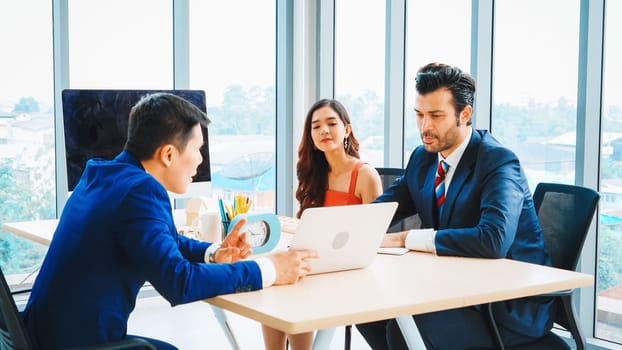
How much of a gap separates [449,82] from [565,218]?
0.60 meters

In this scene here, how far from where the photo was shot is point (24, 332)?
62.3 inches

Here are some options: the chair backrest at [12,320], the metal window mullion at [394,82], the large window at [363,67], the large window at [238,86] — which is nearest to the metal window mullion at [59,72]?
the large window at [238,86]

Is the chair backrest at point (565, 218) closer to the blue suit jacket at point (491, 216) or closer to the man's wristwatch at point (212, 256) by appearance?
the blue suit jacket at point (491, 216)

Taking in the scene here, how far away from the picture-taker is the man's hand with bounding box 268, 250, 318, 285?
68.9 inches

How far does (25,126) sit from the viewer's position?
400 cm

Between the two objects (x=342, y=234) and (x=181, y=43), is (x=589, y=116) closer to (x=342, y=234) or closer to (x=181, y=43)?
(x=342, y=234)

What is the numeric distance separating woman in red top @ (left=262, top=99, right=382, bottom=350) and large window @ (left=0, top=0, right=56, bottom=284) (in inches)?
67.8

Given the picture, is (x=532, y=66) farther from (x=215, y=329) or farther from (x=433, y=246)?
(x=215, y=329)

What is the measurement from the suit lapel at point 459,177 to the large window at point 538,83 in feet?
4.18

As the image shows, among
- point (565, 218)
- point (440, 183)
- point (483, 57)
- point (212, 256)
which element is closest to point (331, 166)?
point (440, 183)

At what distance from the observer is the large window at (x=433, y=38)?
12.6 feet

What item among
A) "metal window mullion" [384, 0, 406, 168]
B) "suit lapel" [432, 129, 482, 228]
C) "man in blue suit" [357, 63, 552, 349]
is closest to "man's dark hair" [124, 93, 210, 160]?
"man in blue suit" [357, 63, 552, 349]

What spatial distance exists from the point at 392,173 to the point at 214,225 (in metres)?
1.04

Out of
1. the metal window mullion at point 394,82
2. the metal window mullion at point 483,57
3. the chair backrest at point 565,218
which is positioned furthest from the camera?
the metal window mullion at point 394,82
